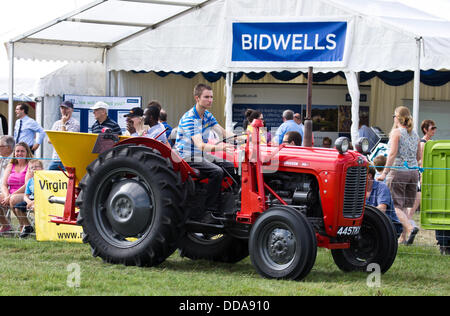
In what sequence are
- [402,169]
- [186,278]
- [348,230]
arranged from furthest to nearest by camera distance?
[402,169] → [348,230] → [186,278]

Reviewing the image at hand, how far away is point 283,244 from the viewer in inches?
242

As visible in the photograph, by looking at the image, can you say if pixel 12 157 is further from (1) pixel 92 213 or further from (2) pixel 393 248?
(2) pixel 393 248

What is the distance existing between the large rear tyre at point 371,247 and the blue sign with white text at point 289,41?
699cm

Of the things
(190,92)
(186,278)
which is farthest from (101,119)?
(190,92)

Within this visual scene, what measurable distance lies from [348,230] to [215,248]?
1.44 metres

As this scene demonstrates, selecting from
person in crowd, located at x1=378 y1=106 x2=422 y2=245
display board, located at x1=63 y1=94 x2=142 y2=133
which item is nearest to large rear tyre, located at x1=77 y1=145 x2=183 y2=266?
person in crowd, located at x1=378 y1=106 x2=422 y2=245

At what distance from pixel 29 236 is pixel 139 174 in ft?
9.63

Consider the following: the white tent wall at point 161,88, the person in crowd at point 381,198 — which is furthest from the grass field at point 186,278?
the white tent wall at point 161,88

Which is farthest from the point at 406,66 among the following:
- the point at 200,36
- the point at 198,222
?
the point at 198,222

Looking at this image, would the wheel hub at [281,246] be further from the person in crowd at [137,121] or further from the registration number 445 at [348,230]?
the person in crowd at [137,121]

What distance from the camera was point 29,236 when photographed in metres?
9.12

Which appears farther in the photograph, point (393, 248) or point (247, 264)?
point (247, 264)

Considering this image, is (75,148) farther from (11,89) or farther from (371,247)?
(11,89)

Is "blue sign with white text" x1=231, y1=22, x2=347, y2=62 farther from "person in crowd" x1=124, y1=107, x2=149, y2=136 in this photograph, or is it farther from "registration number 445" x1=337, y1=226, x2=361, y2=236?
"registration number 445" x1=337, y1=226, x2=361, y2=236
